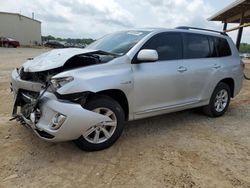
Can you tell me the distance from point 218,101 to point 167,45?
190 centimetres

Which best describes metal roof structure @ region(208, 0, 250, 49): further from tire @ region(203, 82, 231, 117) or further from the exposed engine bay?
the exposed engine bay

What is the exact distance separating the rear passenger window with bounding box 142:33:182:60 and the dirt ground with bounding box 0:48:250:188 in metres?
1.29

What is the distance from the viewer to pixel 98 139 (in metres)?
3.87

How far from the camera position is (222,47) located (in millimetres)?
5895

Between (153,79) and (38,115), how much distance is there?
1.79 m

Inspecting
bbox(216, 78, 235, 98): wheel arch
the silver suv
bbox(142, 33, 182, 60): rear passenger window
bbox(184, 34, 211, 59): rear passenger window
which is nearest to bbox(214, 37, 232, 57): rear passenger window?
the silver suv

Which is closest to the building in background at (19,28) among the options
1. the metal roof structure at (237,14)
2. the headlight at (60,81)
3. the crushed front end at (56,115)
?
the metal roof structure at (237,14)

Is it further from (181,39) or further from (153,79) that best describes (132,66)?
(181,39)

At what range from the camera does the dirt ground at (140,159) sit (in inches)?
125

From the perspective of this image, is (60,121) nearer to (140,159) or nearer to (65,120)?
(65,120)

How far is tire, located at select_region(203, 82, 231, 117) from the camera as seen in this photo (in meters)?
5.68

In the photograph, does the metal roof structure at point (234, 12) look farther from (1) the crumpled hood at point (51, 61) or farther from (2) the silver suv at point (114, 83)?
(1) the crumpled hood at point (51, 61)

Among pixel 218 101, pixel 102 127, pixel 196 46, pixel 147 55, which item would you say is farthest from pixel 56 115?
pixel 218 101

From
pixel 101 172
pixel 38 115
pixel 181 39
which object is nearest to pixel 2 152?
pixel 38 115
